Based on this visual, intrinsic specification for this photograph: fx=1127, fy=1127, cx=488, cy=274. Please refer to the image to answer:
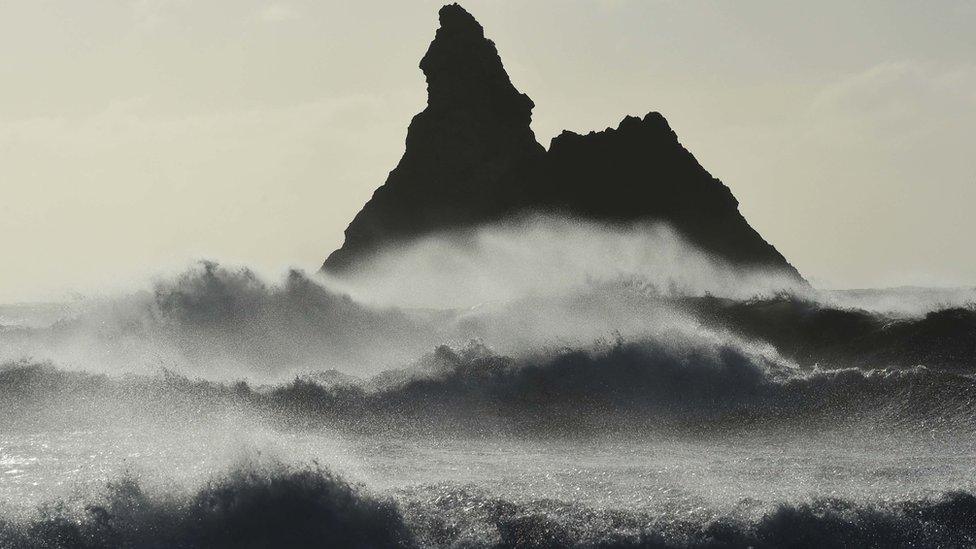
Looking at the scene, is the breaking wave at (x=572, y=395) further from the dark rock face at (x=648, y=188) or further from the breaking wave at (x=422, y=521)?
the dark rock face at (x=648, y=188)

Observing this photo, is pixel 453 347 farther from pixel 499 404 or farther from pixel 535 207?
pixel 535 207

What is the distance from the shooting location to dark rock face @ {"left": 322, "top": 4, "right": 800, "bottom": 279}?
6450 cm

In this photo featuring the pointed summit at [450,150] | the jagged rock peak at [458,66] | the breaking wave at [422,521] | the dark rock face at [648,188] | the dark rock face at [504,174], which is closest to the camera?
the breaking wave at [422,521]

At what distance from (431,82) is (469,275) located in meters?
16.6

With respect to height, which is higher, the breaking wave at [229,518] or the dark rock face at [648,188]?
the dark rock face at [648,188]

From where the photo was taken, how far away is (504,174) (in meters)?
68.8

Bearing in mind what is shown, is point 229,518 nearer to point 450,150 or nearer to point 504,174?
point 504,174

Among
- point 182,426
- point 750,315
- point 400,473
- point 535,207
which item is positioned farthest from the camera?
point 535,207

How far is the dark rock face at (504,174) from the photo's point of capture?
64500 millimetres

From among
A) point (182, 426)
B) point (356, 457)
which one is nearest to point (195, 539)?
point (356, 457)

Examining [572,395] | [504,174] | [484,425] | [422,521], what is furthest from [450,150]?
[422,521]

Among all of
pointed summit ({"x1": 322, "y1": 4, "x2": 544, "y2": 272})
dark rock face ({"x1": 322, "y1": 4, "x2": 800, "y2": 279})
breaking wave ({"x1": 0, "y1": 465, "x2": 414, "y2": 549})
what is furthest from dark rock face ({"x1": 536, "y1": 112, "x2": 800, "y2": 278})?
breaking wave ({"x1": 0, "y1": 465, "x2": 414, "y2": 549})

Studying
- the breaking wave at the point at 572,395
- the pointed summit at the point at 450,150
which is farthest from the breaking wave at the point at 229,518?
the pointed summit at the point at 450,150

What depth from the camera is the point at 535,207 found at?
65.3 meters
